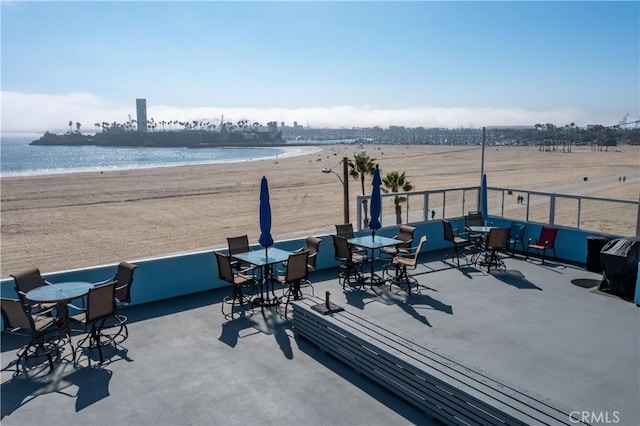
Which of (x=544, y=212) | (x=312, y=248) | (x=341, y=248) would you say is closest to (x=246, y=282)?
(x=312, y=248)

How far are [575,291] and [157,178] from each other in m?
45.9

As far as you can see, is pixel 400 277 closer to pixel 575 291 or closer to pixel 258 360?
pixel 575 291

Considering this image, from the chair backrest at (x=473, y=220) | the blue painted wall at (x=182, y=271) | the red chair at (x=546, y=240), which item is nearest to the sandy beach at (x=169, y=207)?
the blue painted wall at (x=182, y=271)

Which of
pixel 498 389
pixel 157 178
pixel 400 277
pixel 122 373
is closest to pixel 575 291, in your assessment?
pixel 400 277

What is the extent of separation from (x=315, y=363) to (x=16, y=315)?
4161 mm

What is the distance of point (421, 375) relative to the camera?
5.26 meters

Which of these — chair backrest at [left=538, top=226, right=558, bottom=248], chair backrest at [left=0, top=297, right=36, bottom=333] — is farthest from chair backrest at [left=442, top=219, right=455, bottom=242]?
chair backrest at [left=0, top=297, right=36, bottom=333]

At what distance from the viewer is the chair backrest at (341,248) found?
10.1 metres

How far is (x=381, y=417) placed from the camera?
17.3ft

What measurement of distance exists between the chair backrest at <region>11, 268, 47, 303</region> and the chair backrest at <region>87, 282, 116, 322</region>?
1478 millimetres

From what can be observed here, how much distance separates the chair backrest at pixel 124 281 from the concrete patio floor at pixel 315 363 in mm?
596

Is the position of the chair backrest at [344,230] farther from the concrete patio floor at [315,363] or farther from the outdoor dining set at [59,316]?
the outdoor dining set at [59,316]

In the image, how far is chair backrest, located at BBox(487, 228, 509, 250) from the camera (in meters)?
11.1

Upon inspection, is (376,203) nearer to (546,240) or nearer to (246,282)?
(246,282)
